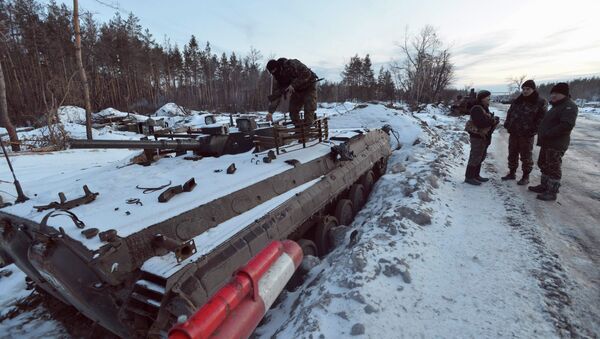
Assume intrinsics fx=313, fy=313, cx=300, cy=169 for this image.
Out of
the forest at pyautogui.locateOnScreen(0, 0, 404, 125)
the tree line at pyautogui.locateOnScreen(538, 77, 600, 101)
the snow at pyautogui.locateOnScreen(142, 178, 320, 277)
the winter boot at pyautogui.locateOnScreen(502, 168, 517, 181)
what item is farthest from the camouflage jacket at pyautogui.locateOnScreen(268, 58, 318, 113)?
the tree line at pyautogui.locateOnScreen(538, 77, 600, 101)

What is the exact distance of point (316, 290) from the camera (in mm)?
3627

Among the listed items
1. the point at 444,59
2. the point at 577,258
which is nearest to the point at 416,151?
the point at 577,258

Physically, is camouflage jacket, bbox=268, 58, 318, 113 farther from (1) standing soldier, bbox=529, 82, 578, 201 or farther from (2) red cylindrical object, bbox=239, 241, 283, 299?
(1) standing soldier, bbox=529, 82, 578, 201

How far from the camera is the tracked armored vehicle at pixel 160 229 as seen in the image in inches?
102

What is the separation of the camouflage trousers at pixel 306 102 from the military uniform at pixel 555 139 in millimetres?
4726

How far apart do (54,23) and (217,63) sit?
2838cm

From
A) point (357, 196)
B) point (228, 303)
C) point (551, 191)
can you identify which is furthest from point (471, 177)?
point (228, 303)

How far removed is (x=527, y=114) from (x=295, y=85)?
5281mm

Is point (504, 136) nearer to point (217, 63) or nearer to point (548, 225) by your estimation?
point (548, 225)

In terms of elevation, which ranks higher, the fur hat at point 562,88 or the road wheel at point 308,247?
the fur hat at point 562,88

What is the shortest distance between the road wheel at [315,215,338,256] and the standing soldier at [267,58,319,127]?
2145 millimetres

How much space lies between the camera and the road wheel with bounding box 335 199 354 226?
6.01m

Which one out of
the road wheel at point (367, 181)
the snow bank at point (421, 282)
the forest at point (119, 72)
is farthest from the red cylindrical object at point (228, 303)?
the forest at point (119, 72)

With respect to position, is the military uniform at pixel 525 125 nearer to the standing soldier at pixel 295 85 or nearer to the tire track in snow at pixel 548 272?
the tire track in snow at pixel 548 272
